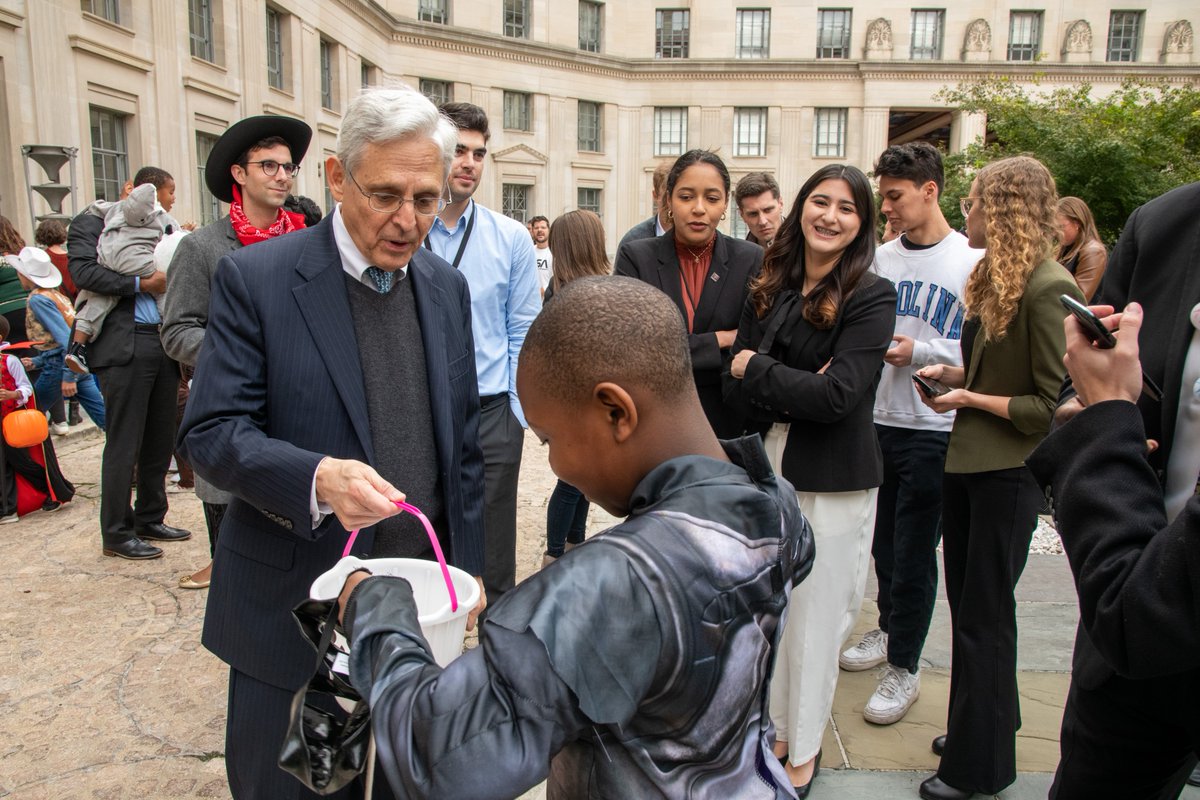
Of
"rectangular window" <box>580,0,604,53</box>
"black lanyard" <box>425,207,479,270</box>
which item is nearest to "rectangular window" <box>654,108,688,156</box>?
"rectangular window" <box>580,0,604,53</box>

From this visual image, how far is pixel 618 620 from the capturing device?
112 cm

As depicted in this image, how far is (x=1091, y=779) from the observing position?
1.82 metres

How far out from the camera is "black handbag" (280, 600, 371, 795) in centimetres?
128

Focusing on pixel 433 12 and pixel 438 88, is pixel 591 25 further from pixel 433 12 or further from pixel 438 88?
pixel 438 88

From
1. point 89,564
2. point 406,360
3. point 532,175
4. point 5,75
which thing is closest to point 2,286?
point 89,564

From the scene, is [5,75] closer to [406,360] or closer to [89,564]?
[89,564]

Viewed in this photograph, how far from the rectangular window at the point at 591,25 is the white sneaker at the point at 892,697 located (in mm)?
36763

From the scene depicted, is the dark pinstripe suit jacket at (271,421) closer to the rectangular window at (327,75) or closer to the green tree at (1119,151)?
the green tree at (1119,151)

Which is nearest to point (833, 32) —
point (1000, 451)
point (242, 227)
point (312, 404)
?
point (242, 227)

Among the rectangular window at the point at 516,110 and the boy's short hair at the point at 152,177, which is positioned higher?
the rectangular window at the point at 516,110

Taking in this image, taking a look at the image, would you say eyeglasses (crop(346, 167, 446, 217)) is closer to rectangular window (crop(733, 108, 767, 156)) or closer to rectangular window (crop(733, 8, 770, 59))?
rectangular window (crop(733, 108, 767, 156))

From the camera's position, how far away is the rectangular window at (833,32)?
36.8m

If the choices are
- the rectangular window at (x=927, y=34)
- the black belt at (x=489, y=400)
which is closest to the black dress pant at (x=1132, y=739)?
the black belt at (x=489, y=400)

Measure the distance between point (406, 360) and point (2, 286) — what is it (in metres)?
6.37
